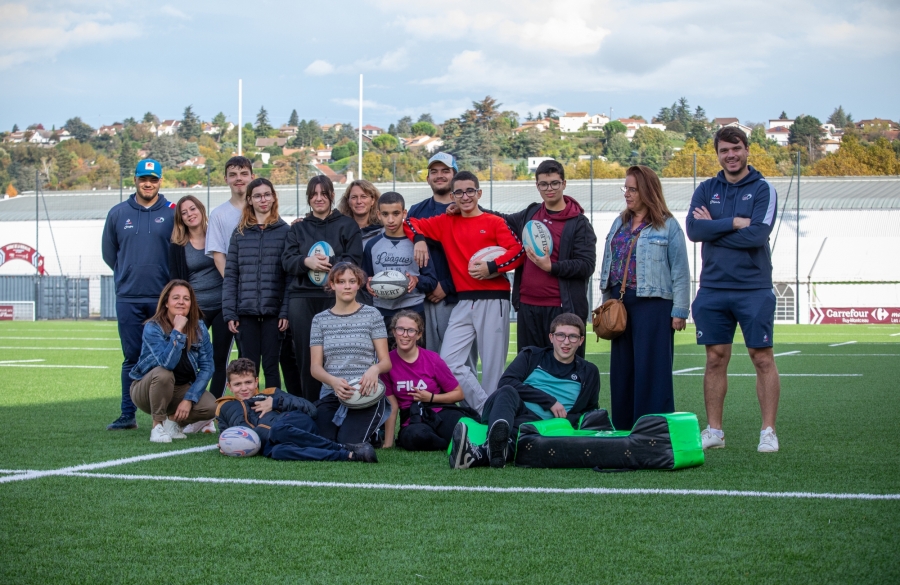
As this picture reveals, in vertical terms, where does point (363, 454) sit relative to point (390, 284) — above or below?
below

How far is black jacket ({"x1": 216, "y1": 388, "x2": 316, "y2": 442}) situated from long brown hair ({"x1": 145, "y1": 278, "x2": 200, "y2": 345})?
0.64 m

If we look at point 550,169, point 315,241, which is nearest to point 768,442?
point 550,169

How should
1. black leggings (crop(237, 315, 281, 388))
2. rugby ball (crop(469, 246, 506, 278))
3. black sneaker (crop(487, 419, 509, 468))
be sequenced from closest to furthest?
black sneaker (crop(487, 419, 509, 468))
rugby ball (crop(469, 246, 506, 278))
black leggings (crop(237, 315, 281, 388))

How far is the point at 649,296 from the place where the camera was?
6.00m

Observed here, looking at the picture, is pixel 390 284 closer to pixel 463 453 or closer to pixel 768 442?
pixel 463 453

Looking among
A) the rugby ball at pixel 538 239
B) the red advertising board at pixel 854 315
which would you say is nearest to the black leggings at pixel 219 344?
the rugby ball at pixel 538 239

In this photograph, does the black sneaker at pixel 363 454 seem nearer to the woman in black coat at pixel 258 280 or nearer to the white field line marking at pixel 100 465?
the white field line marking at pixel 100 465

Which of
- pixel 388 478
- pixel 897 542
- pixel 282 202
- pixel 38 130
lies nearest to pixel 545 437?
pixel 388 478

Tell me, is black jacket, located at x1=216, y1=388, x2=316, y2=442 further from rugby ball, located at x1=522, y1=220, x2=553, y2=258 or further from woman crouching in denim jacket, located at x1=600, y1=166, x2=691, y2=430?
woman crouching in denim jacket, located at x1=600, y1=166, x2=691, y2=430

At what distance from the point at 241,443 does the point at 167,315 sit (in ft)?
4.48

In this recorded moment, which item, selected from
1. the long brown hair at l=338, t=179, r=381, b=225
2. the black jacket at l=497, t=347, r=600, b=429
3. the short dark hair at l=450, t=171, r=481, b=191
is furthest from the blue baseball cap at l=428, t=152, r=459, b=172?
the black jacket at l=497, t=347, r=600, b=429

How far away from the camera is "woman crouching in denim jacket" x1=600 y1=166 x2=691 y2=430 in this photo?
5984 mm

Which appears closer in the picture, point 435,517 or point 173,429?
point 435,517

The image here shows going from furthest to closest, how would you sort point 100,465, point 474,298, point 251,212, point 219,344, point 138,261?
1. point 219,344
2. point 138,261
3. point 251,212
4. point 474,298
5. point 100,465
